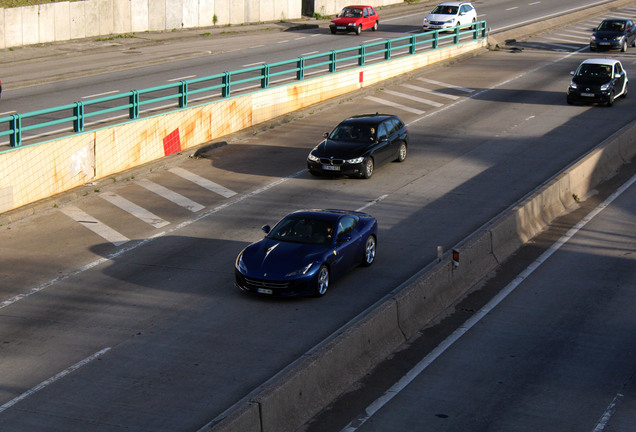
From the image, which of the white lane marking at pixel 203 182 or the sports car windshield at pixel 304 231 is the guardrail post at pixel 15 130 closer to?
the white lane marking at pixel 203 182

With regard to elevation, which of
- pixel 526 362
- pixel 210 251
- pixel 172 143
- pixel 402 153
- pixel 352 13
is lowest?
pixel 526 362

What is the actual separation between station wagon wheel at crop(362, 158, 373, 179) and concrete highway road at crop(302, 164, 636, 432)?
6.90 metres

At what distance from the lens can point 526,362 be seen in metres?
14.8

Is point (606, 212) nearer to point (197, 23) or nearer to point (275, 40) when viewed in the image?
point (275, 40)

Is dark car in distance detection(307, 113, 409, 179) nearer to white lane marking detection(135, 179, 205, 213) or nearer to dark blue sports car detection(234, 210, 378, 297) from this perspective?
white lane marking detection(135, 179, 205, 213)

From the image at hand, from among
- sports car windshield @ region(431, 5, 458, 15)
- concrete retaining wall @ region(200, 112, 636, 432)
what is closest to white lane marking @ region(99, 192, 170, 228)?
concrete retaining wall @ region(200, 112, 636, 432)

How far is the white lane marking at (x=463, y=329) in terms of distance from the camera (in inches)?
514

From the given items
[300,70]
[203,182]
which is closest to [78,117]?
[203,182]

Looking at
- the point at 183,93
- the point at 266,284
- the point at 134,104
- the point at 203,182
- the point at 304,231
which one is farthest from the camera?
the point at 183,93

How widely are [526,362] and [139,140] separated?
15.6 m

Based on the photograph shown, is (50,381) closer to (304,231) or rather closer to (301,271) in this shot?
(301,271)

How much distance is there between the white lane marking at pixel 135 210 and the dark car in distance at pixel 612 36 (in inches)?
1300

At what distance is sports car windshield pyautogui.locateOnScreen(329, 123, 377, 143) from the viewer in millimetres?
27266

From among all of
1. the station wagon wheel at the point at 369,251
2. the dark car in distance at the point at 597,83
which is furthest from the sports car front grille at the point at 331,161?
the dark car in distance at the point at 597,83
